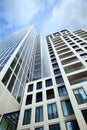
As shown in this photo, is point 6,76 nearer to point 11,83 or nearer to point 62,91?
point 11,83

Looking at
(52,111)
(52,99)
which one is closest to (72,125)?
(52,111)

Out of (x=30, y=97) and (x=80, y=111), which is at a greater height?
(x=80, y=111)

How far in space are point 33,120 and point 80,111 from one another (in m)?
7.89

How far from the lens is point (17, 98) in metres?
27.4

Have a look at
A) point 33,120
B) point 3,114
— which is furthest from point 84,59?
point 3,114

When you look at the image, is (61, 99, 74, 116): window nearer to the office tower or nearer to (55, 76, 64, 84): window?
the office tower

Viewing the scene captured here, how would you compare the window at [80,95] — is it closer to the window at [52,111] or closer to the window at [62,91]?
the window at [62,91]

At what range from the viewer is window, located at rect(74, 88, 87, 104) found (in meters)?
17.8

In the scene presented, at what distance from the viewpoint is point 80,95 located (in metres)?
18.7

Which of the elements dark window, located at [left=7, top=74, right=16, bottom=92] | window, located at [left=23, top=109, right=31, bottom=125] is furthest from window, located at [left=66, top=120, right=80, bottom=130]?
dark window, located at [left=7, top=74, right=16, bottom=92]

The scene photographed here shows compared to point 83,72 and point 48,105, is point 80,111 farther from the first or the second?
point 83,72

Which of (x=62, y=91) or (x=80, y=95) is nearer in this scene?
(x=80, y=95)

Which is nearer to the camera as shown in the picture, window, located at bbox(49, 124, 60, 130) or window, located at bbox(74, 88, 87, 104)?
window, located at bbox(49, 124, 60, 130)

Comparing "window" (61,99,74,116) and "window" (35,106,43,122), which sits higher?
"window" (61,99,74,116)
